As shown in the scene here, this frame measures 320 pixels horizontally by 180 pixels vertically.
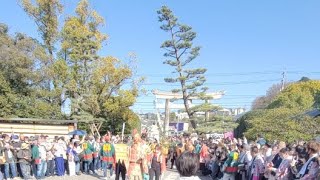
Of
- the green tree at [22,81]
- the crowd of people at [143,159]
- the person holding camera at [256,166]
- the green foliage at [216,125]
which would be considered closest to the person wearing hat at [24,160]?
the crowd of people at [143,159]

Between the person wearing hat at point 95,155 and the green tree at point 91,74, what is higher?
the green tree at point 91,74

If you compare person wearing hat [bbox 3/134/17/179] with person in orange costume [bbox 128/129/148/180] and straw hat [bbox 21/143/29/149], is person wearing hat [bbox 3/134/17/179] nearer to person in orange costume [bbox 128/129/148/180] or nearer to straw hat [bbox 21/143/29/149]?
straw hat [bbox 21/143/29/149]

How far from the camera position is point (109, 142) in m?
19.1

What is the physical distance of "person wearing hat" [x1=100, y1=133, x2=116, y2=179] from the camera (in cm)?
1850

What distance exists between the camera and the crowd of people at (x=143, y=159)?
11.1 meters

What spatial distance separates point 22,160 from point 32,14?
857 inches

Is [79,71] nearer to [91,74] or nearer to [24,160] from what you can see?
[91,74]

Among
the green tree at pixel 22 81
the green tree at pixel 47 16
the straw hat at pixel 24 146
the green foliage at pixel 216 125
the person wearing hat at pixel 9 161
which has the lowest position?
the person wearing hat at pixel 9 161

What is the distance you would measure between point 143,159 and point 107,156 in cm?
619

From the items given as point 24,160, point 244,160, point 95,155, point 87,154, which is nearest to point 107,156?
point 87,154

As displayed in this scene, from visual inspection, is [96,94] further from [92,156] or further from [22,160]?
[22,160]

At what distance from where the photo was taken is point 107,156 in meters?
18.6

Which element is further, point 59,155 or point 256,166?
point 59,155

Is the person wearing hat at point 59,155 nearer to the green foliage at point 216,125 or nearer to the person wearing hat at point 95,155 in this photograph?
the person wearing hat at point 95,155
